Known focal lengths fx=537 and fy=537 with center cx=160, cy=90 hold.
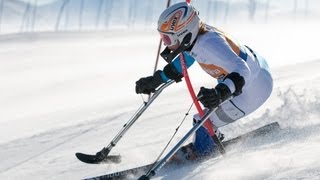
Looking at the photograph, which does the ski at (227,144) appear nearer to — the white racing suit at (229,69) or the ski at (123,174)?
the ski at (123,174)

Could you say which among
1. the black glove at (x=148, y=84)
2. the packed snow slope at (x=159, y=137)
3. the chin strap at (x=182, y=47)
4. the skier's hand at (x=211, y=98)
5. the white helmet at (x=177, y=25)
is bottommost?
the packed snow slope at (x=159, y=137)

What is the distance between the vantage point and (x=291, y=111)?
274 inches

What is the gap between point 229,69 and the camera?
4.91 metres

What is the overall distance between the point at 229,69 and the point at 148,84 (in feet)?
4.56

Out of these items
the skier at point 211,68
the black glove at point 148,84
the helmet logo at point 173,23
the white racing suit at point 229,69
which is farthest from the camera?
the black glove at point 148,84

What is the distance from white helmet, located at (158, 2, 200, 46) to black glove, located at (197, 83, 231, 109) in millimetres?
742

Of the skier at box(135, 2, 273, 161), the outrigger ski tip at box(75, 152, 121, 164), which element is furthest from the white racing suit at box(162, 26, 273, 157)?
the outrigger ski tip at box(75, 152, 121, 164)

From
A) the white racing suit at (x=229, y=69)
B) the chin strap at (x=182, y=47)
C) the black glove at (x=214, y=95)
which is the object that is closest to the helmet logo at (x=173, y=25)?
the chin strap at (x=182, y=47)

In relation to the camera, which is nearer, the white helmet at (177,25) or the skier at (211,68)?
the skier at (211,68)

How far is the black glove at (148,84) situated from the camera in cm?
604

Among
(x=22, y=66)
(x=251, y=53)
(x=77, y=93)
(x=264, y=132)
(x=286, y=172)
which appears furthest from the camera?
(x=22, y=66)

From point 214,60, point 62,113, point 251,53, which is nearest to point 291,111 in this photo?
point 251,53

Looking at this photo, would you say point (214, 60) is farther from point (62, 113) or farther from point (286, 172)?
point (62, 113)

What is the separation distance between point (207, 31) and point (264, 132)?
1.60 metres
